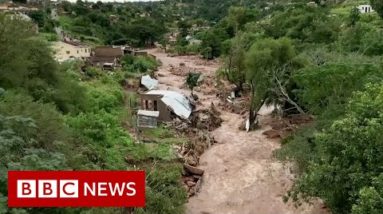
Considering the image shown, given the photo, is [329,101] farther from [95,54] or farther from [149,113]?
[95,54]

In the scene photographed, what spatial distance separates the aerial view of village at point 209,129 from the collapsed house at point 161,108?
0.09 meters

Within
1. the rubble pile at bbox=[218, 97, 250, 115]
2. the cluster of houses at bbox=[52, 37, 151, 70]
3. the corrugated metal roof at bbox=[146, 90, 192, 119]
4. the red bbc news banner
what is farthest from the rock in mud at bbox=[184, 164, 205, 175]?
the cluster of houses at bbox=[52, 37, 151, 70]

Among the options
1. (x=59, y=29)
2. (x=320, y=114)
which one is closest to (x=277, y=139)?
(x=320, y=114)

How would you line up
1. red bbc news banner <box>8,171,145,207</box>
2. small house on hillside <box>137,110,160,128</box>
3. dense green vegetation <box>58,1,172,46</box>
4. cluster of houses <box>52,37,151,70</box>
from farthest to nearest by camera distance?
dense green vegetation <box>58,1,172,46</box>, cluster of houses <box>52,37,151,70</box>, small house on hillside <box>137,110,160,128</box>, red bbc news banner <box>8,171,145,207</box>

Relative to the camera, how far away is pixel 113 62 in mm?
44219

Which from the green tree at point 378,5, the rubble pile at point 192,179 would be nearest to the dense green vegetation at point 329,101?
the green tree at point 378,5

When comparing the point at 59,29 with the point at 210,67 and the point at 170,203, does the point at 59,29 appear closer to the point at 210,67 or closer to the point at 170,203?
the point at 210,67

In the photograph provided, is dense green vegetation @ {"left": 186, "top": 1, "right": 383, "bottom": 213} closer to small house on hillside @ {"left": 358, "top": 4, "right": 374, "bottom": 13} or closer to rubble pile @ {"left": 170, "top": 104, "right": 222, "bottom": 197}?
rubble pile @ {"left": 170, "top": 104, "right": 222, "bottom": 197}

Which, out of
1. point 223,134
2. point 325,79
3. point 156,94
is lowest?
point 223,134

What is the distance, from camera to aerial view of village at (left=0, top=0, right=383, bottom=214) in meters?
9.18

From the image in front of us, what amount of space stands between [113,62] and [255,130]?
72.3 ft

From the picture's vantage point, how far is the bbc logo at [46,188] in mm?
7047

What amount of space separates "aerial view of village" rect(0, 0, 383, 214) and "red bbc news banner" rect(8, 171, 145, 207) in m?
0.02

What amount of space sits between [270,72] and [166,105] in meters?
6.35
